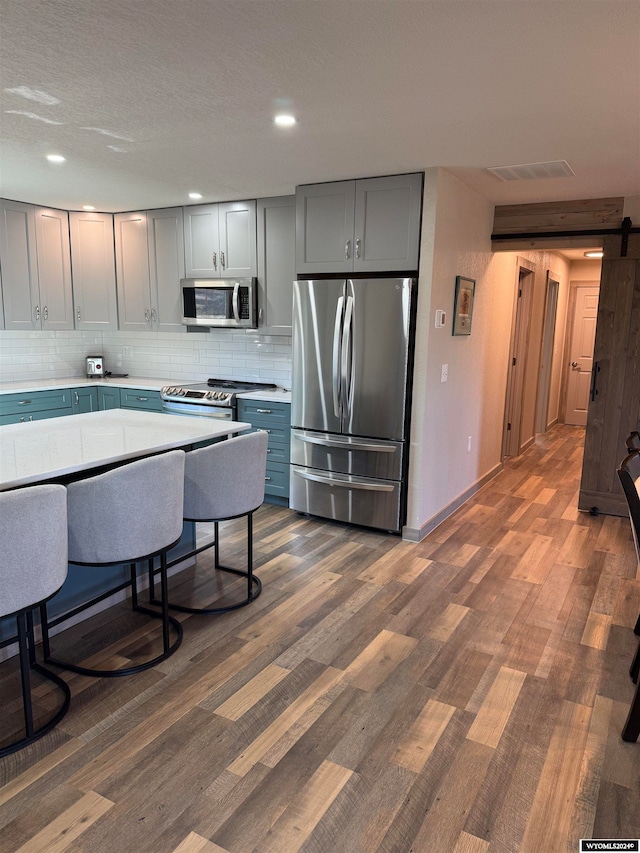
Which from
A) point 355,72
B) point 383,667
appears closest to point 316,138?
point 355,72

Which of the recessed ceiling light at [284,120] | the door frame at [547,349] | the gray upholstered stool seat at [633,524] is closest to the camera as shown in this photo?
the gray upholstered stool seat at [633,524]

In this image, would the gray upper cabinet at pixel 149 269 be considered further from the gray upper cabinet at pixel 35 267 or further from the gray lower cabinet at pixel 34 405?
the gray lower cabinet at pixel 34 405

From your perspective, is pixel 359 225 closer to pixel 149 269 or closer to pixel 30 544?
pixel 149 269

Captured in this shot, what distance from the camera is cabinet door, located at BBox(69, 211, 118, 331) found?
5.56m

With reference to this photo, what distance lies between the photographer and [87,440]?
2.84 metres

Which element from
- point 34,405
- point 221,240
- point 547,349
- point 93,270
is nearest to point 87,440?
point 34,405

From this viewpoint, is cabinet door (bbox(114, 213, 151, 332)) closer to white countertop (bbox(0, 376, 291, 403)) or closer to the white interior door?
white countertop (bbox(0, 376, 291, 403))

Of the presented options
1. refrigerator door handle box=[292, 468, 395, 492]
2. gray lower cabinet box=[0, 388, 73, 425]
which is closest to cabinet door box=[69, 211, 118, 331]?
gray lower cabinet box=[0, 388, 73, 425]

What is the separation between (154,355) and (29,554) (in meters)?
4.44

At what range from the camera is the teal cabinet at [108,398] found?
18.4ft

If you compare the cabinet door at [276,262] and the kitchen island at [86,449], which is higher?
the cabinet door at [276,262]

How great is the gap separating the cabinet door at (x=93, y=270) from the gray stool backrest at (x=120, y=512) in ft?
12.4

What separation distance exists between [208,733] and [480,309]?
3.92 meters

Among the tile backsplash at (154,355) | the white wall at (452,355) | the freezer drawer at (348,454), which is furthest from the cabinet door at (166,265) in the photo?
the white wall at (452,355)
